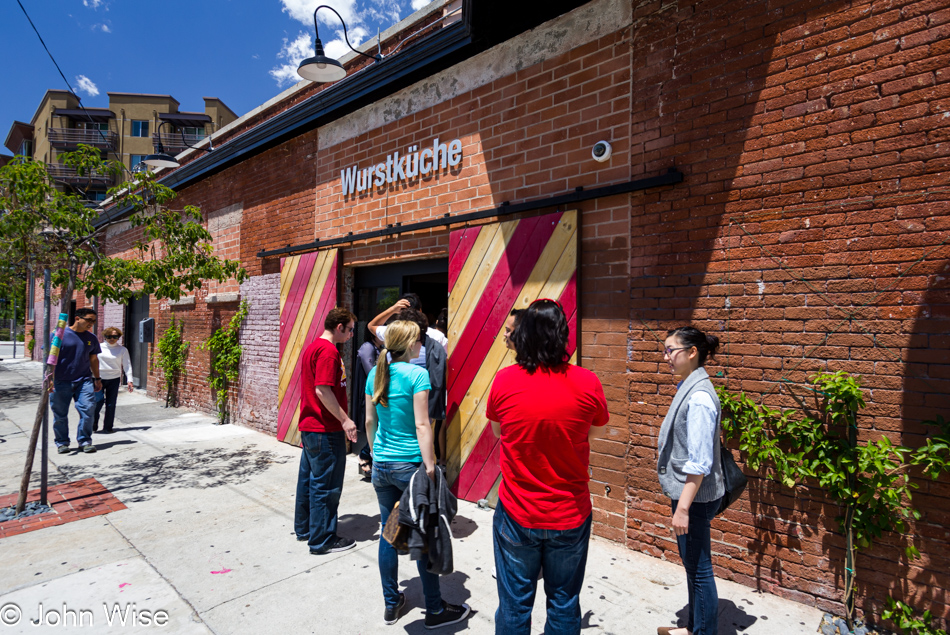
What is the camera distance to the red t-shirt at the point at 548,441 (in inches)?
82.7

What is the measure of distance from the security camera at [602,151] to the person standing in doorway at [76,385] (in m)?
7.15

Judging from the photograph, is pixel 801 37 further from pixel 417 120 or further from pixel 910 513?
pixel 417 120

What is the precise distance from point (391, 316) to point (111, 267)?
283 centimetres

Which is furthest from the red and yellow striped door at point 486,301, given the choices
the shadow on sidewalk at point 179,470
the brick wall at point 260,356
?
the brick wall at point 260,356

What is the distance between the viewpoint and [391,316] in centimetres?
514

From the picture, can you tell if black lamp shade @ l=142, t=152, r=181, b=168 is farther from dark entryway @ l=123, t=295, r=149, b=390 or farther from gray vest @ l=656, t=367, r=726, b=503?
gray vest @ l=656, t=367, r=726, b=503

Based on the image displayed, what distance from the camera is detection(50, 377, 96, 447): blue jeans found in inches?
269

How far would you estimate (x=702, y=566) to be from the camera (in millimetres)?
2617

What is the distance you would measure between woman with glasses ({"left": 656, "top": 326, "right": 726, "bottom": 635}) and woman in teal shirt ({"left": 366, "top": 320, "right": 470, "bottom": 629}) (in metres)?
1.31

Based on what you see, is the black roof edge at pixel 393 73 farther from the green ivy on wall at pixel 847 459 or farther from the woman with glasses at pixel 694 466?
the green ivy on wall at pixel 847 459

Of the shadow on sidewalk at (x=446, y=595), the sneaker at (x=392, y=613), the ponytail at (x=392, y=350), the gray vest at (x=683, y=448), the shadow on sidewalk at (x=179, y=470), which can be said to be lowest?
the shadow on sidewalk at (x=179, y=470)

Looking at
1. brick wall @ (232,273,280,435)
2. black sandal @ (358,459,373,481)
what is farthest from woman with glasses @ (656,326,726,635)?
brick wall @ (232,273,280,435)

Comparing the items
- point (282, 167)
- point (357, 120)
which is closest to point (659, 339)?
point (357, 120)

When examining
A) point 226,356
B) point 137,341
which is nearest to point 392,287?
point 226,356
